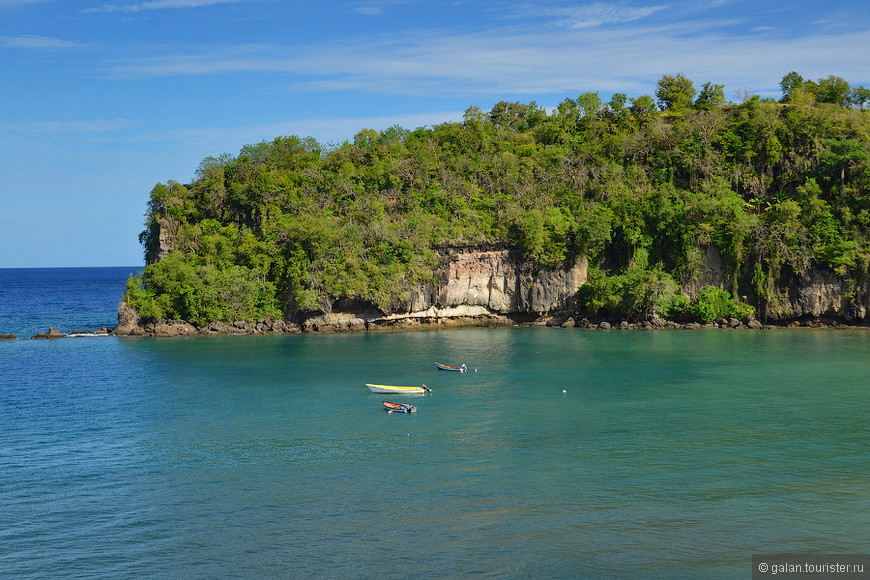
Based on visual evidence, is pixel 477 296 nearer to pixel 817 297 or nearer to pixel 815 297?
pixel 815 297

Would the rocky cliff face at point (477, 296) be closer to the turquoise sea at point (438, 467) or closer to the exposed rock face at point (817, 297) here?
the exposed rock face at point (817, 297)

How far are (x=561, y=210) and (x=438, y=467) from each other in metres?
48.7

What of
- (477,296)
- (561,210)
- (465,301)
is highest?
(561,210)

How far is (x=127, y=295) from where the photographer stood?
223ft

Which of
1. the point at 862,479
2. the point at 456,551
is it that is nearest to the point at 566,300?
the point at 862,479

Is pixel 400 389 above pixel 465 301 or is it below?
below

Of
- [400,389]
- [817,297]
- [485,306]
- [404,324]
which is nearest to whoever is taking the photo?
[400,389]

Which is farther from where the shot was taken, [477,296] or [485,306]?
[485,306]

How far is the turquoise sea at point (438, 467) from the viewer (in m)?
18.8

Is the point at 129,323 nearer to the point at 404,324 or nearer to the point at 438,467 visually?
the point at 404,324

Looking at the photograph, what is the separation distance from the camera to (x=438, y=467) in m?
25.8

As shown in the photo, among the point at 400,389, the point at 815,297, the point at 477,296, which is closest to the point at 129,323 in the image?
the point at 477,296

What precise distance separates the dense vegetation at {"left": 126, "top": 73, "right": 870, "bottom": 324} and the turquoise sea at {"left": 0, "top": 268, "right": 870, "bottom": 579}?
54.1 ft

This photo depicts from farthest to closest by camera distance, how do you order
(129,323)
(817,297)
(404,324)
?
(404,324) → (129,323) → (817,297)
